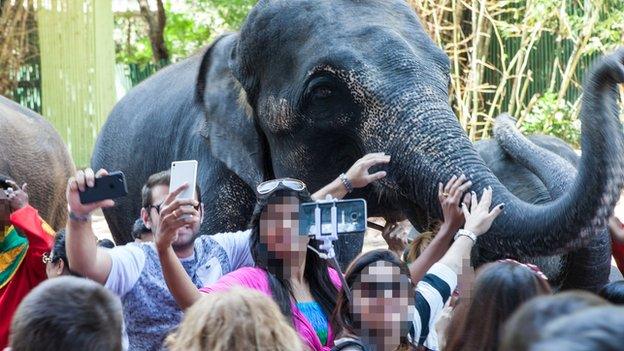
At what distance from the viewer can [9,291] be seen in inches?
A: 251

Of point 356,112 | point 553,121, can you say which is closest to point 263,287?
point 356,112

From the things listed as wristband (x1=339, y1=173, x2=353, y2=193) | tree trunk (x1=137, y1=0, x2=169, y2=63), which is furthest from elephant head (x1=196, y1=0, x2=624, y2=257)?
tree trunk (x1=137, y1=0, x2=169, y2=63)

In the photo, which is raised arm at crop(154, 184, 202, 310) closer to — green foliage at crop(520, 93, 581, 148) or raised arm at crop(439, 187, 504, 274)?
raised arm at crop(439, 187, 504, 274)

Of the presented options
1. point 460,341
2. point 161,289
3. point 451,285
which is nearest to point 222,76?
point 161,289

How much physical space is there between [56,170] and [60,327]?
8764mm

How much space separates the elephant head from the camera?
5770 millimetres

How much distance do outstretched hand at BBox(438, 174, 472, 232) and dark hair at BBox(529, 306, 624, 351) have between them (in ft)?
10.6

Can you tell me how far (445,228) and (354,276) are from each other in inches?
45.8

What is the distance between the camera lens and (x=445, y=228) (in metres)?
5.39

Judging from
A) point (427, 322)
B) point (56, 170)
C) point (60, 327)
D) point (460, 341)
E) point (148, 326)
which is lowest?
point (56, 170)

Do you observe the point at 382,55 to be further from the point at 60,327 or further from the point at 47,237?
the point at 60,327

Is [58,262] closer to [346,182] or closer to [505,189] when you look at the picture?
[346,182]

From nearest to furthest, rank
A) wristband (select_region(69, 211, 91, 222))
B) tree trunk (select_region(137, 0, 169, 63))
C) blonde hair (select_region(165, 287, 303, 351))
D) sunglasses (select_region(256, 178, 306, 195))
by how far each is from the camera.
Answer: blonde hair (select_region(165, 287, 303, 351)), wristband (select_region(69, 211, 91, 222)), sunglasses (select_region(256, 178, 306, 195)), tree trunk (select_region(137, 0, 169, 63))

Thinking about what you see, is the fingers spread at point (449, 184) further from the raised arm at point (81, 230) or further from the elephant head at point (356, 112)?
the raised arm at point (81, 230)
